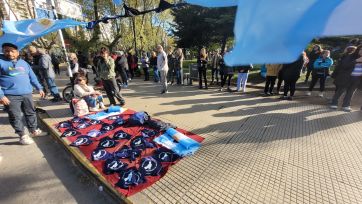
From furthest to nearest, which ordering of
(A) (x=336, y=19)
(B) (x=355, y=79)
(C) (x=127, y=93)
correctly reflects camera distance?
1. (C) (x=127, y=93)
2. (B) (x=355, y=79)
3. (A) (x=336, y=19)

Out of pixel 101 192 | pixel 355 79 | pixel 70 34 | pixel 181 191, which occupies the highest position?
pixel 70 34

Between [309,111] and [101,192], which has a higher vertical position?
[309,111]

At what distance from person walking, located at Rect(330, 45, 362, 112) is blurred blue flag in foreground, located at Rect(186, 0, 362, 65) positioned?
5398 mm

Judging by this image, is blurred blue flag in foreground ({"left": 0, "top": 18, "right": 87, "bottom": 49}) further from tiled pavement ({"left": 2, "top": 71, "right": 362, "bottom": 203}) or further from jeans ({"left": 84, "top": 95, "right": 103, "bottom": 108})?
tiled pavement ({"left": 2, "top": 71, "right": 362, "bottom": 203})

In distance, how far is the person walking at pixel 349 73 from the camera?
4.92m

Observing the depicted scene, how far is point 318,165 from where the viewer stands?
2977 mm

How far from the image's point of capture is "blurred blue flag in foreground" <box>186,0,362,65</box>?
0.74 metres

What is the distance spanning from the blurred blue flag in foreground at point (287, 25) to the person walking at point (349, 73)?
5398 millimetres

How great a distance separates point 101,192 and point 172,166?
1076 millimetres

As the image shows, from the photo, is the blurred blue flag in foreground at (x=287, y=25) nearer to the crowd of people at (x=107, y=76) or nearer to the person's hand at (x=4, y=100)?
the crowd of people at (x=107, y=76)

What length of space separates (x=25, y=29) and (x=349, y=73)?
8464 mm

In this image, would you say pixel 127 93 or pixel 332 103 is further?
pixel 127 93

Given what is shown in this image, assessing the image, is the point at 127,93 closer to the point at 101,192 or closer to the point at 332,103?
the point at 101,192

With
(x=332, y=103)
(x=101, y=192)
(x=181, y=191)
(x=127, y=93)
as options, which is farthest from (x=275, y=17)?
(x=127, y=93)
